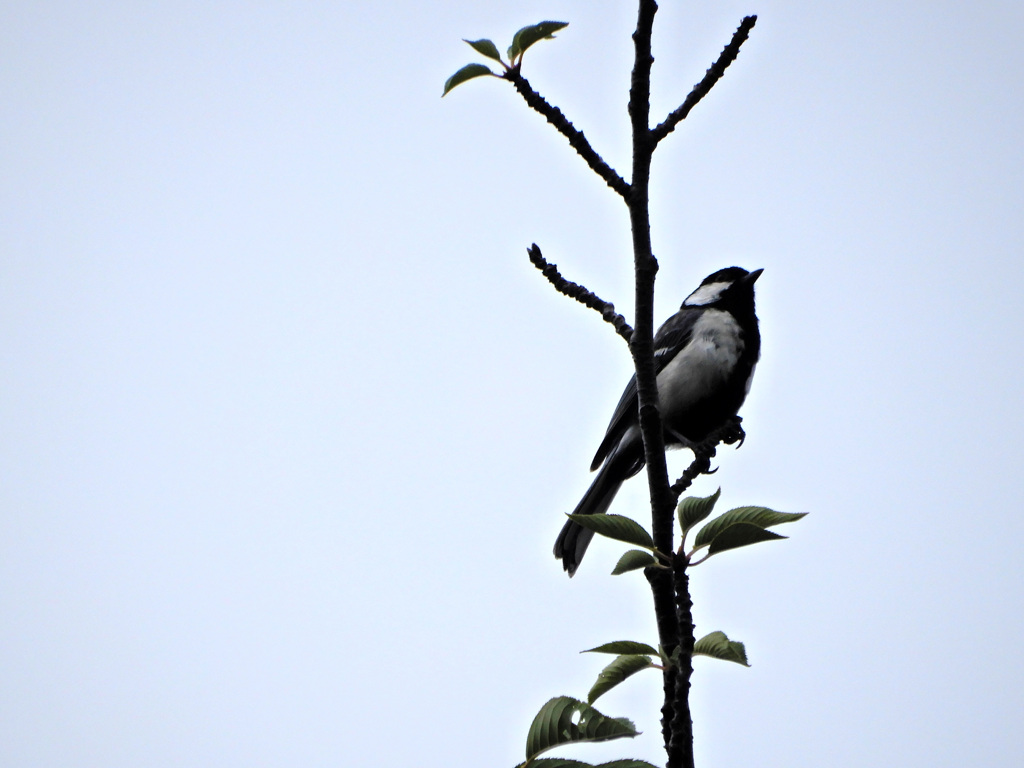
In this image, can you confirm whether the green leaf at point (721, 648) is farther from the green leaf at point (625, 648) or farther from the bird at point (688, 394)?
the bird at point (688, 394)

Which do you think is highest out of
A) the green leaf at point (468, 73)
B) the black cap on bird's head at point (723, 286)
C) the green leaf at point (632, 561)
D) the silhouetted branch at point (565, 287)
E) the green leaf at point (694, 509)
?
the black cap on bird's head at point (723, 286)

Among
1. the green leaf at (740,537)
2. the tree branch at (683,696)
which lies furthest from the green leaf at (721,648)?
the green leaf at (740,537)

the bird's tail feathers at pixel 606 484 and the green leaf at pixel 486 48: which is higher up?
the bird's tail feathers at pixel 606 484

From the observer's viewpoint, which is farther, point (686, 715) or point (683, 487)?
point (683, 487)

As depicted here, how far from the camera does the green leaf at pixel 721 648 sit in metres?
1.70

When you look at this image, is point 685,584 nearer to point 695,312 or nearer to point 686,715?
point 686,715

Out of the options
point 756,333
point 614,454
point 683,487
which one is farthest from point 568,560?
point 756,333

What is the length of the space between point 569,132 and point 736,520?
3.13ft

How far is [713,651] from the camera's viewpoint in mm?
1738

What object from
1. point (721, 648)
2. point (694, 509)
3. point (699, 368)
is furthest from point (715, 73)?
point (699, 368)

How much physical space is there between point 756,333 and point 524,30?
13.9 feet

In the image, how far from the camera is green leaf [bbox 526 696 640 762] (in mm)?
1752

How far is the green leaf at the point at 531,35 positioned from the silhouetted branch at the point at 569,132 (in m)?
0.05

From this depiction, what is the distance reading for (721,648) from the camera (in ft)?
5.67
